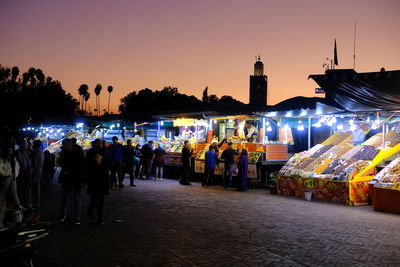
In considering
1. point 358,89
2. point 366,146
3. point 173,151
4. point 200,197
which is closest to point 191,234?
point 200,197

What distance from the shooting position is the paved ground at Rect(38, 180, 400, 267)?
19.7ft

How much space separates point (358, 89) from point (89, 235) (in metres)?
8.20

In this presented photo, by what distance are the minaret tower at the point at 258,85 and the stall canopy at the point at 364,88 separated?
241 ft

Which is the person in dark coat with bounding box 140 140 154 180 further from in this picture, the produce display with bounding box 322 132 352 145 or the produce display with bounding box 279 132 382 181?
the produce display with bounding box 322 132 352 145

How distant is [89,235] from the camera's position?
24.0 feet

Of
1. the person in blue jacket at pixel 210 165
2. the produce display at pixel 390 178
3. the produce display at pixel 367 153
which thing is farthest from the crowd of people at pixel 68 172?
the produce display at pixel 390 178

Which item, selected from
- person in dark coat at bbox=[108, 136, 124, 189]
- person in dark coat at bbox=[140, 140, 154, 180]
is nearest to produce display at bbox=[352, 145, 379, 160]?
person in dark coat at bbox=[108, 136, 124, 189]

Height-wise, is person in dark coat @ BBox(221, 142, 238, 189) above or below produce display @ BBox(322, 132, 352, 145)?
below

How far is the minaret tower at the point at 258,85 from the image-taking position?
85.6 m

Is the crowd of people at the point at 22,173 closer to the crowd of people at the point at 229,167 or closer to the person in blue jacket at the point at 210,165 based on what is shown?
the person in blue jacket at the point at 210,165

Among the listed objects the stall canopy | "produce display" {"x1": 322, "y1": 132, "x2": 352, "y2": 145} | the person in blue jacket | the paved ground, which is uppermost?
the stall canopy

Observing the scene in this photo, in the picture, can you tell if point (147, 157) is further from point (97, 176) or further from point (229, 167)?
point (97, 176)

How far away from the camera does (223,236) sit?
7.55 m

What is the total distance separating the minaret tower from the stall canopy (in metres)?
73.5
